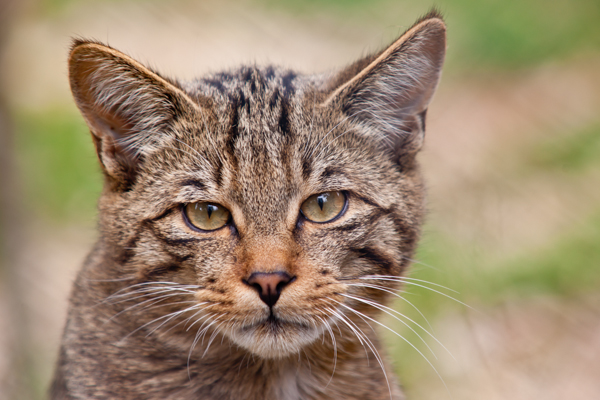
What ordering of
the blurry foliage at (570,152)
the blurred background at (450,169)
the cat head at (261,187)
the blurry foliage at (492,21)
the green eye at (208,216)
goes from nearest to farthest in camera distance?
the cat head at (261,187)
the green eye at (208,216)
the blurred background at (450,169)
the blurry foliage at (570,152)
the blurry foliage at (492,21)

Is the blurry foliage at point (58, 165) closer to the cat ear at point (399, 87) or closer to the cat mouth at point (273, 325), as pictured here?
the cat ear at point (399, 87)

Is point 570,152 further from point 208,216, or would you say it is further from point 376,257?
point 208,216

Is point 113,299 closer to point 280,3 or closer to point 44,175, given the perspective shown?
point 44,175

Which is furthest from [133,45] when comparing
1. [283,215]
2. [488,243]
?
[283,215]

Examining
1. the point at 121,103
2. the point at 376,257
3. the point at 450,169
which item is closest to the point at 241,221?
the point at 376,257


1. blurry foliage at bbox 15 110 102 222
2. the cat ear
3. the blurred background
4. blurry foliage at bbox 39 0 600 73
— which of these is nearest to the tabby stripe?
the cat ear

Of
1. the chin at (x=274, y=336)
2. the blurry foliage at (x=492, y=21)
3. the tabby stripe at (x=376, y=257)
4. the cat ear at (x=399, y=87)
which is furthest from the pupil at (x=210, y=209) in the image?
the blurry foliage at (x=492, y=21)

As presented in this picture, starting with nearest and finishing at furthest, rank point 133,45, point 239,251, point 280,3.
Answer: point 239,251 < point 133,45 < point 280,3
